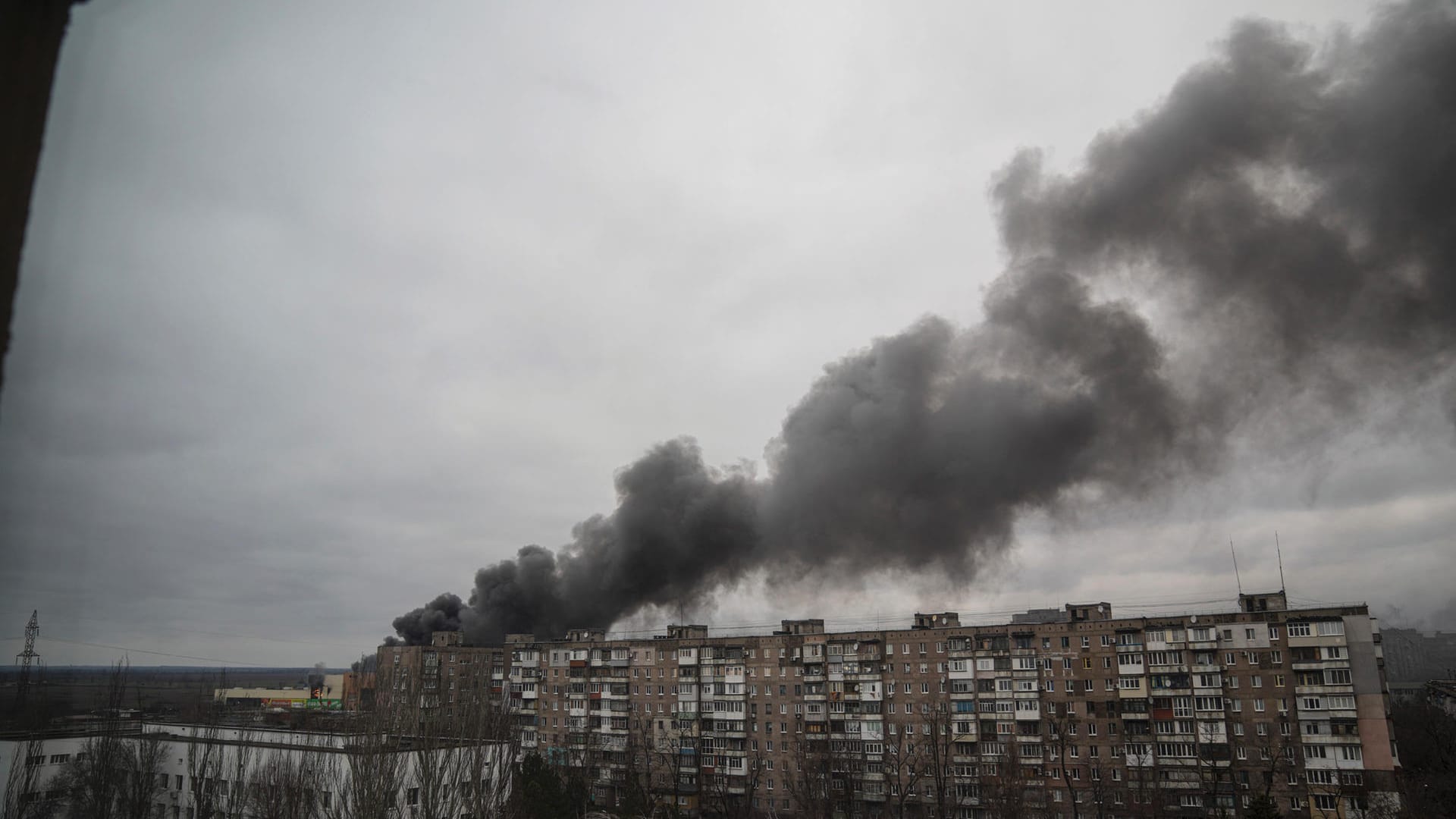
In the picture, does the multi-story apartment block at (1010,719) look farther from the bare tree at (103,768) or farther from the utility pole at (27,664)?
the utility pole at (27,664)

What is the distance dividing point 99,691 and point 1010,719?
4152 centimetres

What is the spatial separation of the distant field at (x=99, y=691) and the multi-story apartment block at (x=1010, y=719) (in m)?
11.4

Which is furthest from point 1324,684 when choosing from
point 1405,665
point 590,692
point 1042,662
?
point 1405,665

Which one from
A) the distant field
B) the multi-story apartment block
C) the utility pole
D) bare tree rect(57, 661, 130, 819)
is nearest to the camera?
the utility pole

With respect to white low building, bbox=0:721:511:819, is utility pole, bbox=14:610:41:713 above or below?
above

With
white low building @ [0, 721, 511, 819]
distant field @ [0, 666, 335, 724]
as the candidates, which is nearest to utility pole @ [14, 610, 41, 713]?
distant field @ [0, 666, 335, 724]

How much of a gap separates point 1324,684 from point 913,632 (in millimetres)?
19410

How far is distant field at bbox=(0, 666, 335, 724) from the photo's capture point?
17219mm

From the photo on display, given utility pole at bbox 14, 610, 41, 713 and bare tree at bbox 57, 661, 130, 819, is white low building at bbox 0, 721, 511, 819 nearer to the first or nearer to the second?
bare tree at bbox 57, 661, 130, 819

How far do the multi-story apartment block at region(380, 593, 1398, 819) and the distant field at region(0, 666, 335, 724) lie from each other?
11.4 metres

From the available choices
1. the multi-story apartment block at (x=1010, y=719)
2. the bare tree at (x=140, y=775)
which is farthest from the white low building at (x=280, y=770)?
the multi-story apartment block at (x=1010, y=719)

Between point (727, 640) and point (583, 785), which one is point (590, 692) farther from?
point (583, 785)

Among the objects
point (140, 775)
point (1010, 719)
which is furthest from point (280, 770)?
point (1010, 719)

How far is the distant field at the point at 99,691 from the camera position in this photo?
1722cm
